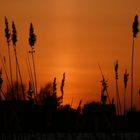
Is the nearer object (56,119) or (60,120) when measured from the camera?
(56,119)

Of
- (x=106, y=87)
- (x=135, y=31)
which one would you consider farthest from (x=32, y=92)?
(x=135, y=31)

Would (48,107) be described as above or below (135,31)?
below

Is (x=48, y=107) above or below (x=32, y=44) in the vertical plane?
below

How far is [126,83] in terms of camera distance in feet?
38.7

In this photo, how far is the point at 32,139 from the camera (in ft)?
38.1

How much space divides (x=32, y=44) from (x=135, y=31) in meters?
2.44

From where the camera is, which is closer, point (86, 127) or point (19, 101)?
point (19, 101)

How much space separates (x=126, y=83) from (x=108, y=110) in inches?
38.7

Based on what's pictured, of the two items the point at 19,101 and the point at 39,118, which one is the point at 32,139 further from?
the point at 39,118

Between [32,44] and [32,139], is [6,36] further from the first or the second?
[32,139]

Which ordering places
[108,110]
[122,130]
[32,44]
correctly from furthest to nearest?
[122,130] < [108,110] < [32,44]

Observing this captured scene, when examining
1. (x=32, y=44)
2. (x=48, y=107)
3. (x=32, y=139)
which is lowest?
(x=32, y=139)

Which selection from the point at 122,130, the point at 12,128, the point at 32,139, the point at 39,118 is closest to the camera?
the point at 12,128

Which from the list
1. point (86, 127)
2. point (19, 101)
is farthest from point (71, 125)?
point (19, 101)
